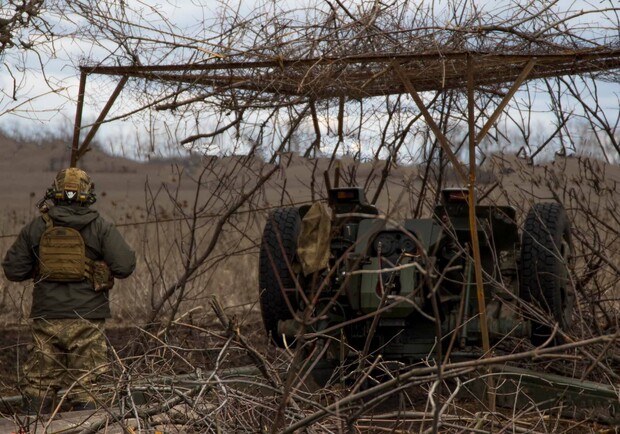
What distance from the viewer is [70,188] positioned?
327 inches

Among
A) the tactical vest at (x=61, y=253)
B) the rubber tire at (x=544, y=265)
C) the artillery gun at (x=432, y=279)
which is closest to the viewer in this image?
the artillery gun at (x=432, y=279)

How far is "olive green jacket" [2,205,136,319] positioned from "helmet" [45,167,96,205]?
0.07 metres

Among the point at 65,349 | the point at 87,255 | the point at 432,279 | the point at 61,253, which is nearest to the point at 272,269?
the point at 432,279

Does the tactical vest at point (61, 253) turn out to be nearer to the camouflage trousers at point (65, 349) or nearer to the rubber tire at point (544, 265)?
the camouflage trousers at point (65, 349)

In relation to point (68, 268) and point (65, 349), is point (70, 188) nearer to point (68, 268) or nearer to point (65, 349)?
point (68, 268)

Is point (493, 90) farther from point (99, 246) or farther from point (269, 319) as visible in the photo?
point (99, 246)

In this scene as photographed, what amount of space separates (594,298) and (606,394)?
2094 millimetres

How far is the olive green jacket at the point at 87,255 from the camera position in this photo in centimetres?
830

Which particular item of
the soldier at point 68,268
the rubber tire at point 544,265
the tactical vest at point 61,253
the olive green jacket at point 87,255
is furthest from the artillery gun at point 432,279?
the tactical vest at point 61,253

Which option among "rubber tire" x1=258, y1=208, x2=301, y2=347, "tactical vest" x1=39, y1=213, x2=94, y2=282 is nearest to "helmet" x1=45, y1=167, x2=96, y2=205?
"tactical vest" x1=39, y1=213, x2=94, y2=282

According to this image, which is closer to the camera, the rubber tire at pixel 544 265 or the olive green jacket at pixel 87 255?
the rubber tire at pixel 544 265

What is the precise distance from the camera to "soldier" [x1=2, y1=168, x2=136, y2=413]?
8.27 metres

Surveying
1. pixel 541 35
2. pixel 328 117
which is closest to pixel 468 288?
pixel 541 35

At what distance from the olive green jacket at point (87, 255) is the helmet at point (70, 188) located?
2.8 inches
